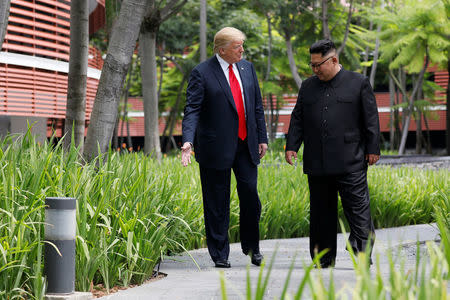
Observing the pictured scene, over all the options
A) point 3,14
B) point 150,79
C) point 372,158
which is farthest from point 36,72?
point 372,158

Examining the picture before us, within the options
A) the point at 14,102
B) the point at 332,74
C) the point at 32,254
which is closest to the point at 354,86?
the point at 332,74

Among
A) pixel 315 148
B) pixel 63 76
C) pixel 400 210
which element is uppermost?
pixel 63 76

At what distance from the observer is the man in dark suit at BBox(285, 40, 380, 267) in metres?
5.89

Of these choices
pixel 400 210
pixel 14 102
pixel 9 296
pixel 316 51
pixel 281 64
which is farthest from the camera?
pixel 281 64

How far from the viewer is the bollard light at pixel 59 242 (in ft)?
13.8

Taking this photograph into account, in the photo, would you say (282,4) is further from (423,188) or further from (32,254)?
(32,254)

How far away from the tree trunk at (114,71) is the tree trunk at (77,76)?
749 mm

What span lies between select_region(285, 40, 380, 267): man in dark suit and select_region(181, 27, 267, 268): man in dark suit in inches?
18.4

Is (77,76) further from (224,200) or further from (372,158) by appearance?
(372,158)

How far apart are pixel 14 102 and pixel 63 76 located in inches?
90.5

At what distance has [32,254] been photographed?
445 centimetres

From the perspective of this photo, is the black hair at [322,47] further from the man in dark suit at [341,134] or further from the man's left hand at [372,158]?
the man's left hand at [372,158]

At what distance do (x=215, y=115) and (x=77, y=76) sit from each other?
10.2 feet

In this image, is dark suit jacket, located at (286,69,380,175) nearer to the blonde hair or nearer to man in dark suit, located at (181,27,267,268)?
man in dark suit, located at (181,27,267,268)
